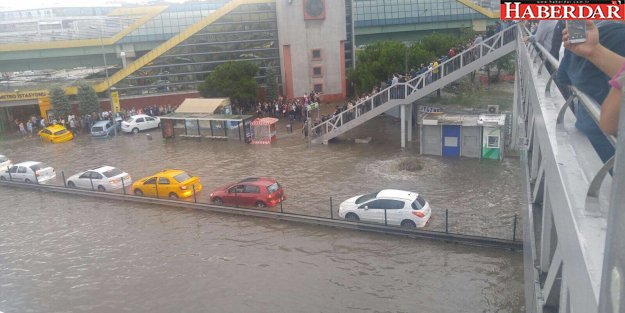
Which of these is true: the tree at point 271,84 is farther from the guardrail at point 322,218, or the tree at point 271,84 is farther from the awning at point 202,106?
the guardrail at point 322,218

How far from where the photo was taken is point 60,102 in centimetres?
3684

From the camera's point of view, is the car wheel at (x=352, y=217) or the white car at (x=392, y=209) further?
the car wheel at (x=352, y=217)

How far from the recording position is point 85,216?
18188 mm

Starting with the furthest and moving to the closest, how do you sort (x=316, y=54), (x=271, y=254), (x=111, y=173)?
(x=316, y=54) < (x=111, y=173) < (x=271, y=254)

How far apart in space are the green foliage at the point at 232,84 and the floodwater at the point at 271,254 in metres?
13.8

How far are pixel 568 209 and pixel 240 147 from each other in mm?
25834

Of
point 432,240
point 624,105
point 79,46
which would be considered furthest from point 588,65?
point 79,46

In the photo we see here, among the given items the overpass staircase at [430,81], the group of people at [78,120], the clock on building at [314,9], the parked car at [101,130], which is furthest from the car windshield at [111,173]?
the clock on building at [314,9]

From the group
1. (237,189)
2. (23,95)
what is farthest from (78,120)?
(237,189)

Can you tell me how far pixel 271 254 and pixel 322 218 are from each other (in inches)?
92.9

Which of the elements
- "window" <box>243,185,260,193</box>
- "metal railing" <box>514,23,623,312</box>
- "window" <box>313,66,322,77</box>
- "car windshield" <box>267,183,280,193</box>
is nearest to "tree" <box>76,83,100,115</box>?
"window" <box>313,66,322,77</box>

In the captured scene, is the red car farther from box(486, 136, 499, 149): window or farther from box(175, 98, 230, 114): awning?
box(175, 98, 230, 114): awning

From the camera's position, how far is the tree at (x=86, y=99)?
122ft

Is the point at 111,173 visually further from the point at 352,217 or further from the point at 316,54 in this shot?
the point at 316,54
